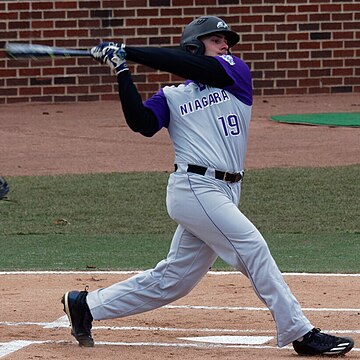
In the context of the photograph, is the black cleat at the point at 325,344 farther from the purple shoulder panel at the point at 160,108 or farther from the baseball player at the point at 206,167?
the purple shoulder panel at the point at 160,108

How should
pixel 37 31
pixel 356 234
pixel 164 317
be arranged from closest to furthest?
pixel 164 317
pixel 356 234
pixel 37 31

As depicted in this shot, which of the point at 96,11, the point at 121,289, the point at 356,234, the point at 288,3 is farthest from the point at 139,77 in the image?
the point at 121,289

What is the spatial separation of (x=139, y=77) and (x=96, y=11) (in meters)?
1.15

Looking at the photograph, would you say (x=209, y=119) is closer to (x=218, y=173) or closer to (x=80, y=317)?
(x=218, y=173)

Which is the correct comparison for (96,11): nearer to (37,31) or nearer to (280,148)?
(37,31)

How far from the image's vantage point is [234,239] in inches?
244

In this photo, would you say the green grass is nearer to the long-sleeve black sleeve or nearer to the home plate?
the home plate

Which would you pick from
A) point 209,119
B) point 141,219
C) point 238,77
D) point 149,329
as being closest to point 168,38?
point 141,219

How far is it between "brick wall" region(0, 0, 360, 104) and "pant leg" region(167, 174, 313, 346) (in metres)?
10.8

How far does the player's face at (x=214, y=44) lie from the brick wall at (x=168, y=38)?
10.5m

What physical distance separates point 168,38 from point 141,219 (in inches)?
239

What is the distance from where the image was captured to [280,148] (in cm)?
1497

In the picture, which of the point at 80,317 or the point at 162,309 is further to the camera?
the point at 162,309

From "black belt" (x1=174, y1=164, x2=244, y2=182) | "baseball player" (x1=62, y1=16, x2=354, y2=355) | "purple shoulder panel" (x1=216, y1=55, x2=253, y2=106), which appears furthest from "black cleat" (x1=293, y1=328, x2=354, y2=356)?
"purple shoulder panel" (x1=216, y1=55, x2=253, y2=106)
